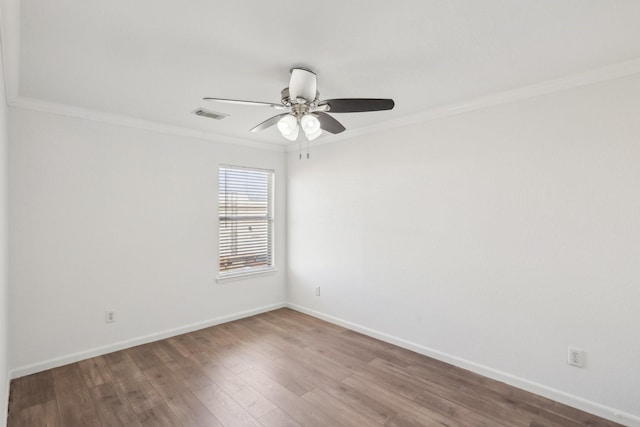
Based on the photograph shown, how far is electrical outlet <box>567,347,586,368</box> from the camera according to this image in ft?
7.77

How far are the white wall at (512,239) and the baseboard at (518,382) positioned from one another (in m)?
0.02

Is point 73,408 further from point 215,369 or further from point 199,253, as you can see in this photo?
point 199,253

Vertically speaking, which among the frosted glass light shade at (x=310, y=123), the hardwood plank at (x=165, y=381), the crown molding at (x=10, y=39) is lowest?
the hardwood plank at (x=165, y=381)

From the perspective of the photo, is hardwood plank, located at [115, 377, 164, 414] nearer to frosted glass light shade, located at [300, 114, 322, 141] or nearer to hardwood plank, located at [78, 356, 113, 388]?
hardwood plank, located at [78, 356, 113, 388]

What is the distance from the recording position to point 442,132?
10.3 feet

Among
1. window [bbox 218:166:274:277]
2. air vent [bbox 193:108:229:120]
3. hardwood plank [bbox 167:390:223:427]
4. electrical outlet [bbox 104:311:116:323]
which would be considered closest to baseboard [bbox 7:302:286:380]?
electrical outlet [bbox 104:311:116:323]

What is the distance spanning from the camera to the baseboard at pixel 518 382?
223cm

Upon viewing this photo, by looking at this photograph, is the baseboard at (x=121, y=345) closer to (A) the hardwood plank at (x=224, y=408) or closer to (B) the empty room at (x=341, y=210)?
(B) the empty room at (x=341, y=210)

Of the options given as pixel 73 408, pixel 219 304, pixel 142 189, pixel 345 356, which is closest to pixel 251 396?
pixel 345 356

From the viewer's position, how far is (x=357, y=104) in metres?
2.18

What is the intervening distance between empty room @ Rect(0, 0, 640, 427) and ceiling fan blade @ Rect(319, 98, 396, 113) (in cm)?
2

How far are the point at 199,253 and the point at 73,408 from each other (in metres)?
1.90

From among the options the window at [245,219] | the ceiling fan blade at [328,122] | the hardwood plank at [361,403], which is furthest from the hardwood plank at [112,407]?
the ceiling fan blade at [328,122]

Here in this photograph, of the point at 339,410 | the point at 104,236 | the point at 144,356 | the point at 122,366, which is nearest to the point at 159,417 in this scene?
the point at 122,366
